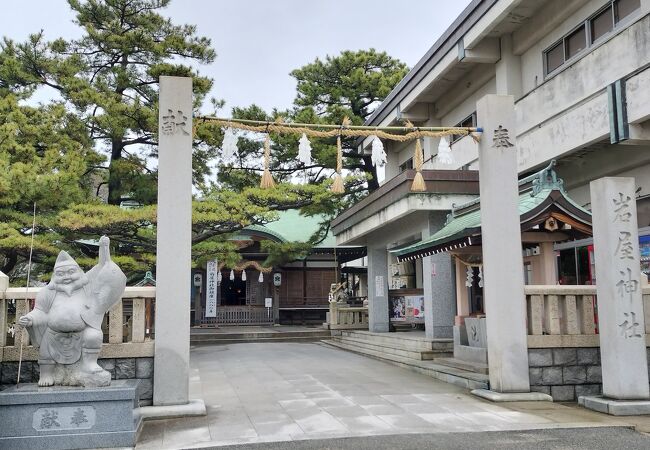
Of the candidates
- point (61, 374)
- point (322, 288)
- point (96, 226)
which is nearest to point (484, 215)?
point (61, 374)

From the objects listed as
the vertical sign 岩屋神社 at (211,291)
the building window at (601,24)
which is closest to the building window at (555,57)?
the building window at (601,24)

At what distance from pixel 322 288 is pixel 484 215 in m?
20.4

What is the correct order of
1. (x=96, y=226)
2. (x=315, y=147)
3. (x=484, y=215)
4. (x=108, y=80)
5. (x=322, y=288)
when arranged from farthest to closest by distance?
(x=322, y=288)
(x=315, y=147)
(x=108, y=80)
(x=96, y=226)
(x=484, y=215)

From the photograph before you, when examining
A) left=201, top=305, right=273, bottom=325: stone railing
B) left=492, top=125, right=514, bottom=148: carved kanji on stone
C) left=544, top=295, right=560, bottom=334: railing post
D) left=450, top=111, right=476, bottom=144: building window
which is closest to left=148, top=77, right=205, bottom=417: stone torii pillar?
left=492, top=125, right=514, bottom=148: carved kanji on stone

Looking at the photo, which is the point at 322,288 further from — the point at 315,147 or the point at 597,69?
the point at 597,69

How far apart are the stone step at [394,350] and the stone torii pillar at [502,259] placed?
13.8 ft

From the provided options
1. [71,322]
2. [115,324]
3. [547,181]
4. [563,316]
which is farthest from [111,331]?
[547,181]

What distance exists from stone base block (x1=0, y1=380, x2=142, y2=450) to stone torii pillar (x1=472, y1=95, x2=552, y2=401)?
18.3 ft

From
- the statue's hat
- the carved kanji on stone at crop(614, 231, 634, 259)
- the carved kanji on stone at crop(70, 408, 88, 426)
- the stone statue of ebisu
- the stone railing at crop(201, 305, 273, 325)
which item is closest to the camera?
the carved kanji on stone at crop(70, 408, 88, 426)

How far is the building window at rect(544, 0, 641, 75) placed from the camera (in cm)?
1162

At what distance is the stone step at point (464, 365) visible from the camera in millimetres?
10820

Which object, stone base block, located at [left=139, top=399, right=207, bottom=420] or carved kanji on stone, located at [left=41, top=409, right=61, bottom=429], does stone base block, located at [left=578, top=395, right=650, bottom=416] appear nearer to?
stone base block, located at [left=139, top=399, right=207, bottom=420]

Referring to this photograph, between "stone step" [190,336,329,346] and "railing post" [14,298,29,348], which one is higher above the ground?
"railing post" [14,298,29,348]

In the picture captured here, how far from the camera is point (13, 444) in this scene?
6.18 m
